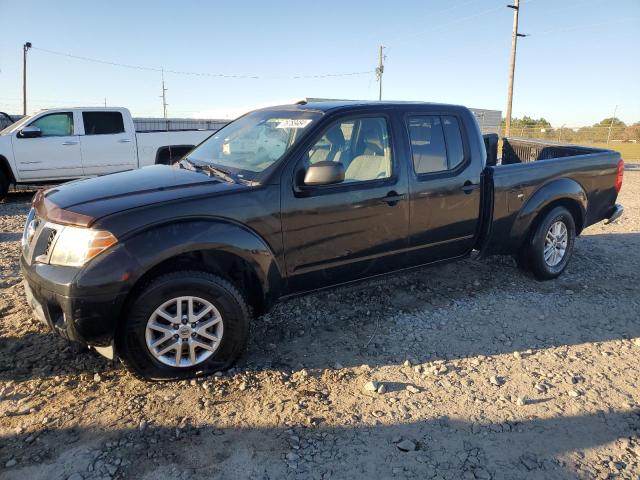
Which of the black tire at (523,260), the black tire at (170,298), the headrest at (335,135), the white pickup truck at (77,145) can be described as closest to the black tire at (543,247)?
the black tire at (523,260)

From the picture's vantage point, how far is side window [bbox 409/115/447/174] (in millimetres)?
4090

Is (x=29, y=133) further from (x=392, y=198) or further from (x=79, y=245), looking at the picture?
(x=392, y=198)

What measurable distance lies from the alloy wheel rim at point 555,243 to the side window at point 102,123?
894cm

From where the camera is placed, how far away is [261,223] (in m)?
3.31

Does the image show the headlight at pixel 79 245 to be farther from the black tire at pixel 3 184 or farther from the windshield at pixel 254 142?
the black tire at pixel 3 184

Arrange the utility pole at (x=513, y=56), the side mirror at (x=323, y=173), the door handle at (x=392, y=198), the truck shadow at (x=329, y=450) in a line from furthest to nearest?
the utility pole at (x=513, y=56), the door handle at (x=392, y=198), the side mirror at (x=323, y=173), the truck shadow at (x=329, y=450)

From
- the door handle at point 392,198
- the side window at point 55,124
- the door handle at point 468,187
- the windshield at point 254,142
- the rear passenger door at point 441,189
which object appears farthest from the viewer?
the side window at point 55,124

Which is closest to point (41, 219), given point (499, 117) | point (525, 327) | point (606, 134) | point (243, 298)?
point (243, 298)

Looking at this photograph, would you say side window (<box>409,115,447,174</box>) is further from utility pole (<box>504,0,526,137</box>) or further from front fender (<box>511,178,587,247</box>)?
utility pole (<box>504,0,526,137</box>)

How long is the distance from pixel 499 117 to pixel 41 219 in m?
44.1

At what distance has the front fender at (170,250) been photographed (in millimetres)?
2783

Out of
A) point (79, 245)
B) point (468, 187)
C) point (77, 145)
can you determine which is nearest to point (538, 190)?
point (468, 187)

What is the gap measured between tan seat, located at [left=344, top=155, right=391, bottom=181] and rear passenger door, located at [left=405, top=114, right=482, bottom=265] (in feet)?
0.88

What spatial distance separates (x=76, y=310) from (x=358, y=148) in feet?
7.63
